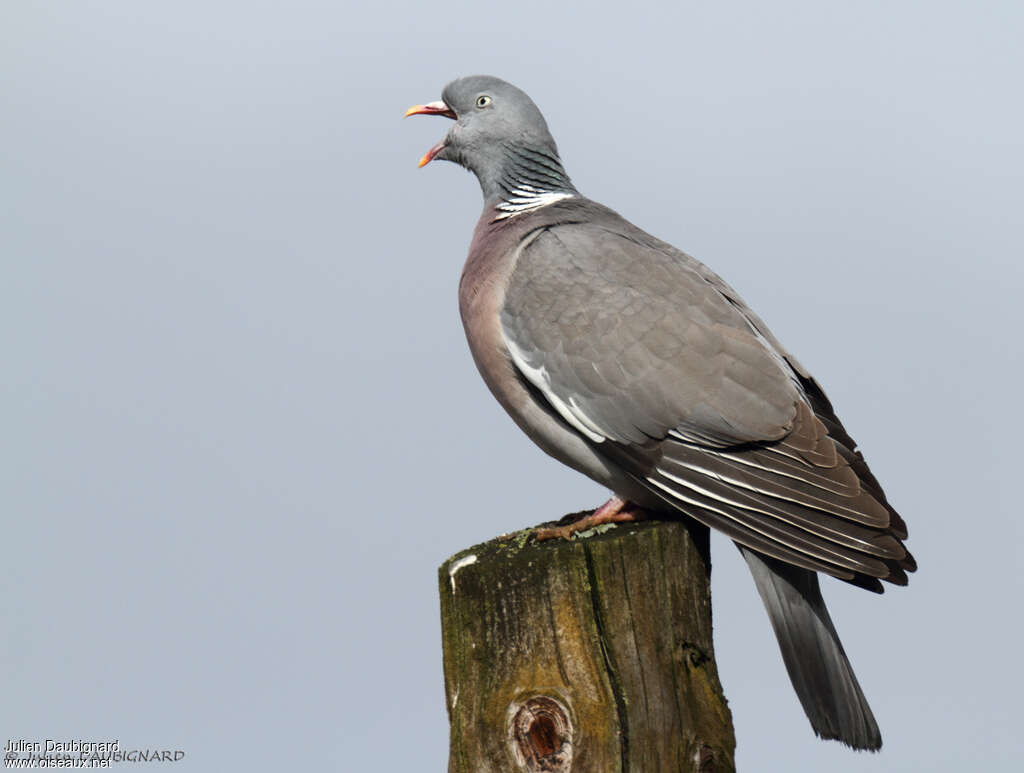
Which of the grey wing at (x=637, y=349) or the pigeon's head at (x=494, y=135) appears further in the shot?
the pigeon's head at (x=494, y=135)

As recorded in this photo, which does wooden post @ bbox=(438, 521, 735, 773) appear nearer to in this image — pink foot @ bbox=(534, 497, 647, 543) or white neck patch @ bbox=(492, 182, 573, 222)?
pink foot @ bbox=(534, 497, 647, 543)

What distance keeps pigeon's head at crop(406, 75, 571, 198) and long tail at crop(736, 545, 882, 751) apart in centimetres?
245

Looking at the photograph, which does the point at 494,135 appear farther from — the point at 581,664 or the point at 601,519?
the point at 581,664

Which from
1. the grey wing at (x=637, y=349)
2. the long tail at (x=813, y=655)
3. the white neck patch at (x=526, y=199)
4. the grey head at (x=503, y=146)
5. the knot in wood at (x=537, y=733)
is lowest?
the knot in wood at (x=537, y=733)

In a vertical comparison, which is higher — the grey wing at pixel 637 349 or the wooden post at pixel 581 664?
the grey wing at pixel 637 349

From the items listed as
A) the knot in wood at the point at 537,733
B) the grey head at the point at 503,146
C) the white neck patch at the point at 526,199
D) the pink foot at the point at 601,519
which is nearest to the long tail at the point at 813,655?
the pink foot at the point at 601,519

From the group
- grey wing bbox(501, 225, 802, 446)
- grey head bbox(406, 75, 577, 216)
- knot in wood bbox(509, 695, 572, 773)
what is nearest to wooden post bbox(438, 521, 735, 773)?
knot in wood bbox(509, 695, 572, 773)

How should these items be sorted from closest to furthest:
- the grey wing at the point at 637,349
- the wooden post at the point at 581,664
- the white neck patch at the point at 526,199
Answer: the wooden post at the point at 581,664
the grey wing at the point at 637,349
the white neck patch at the point at 526,199

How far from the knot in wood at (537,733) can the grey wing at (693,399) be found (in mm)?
1011

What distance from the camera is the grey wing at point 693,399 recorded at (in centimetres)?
436

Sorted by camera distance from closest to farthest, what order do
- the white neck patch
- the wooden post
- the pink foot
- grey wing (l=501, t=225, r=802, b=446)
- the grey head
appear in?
the wooden post, the pink foot, grey wing (l=501, t=225, r=802, b=446), the white neck patch, the grey head

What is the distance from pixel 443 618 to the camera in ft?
13.2

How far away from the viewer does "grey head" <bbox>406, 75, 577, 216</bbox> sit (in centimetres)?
593

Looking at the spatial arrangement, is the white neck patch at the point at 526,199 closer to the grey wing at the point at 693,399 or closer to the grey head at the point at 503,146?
the grey head at the point at 503,146
